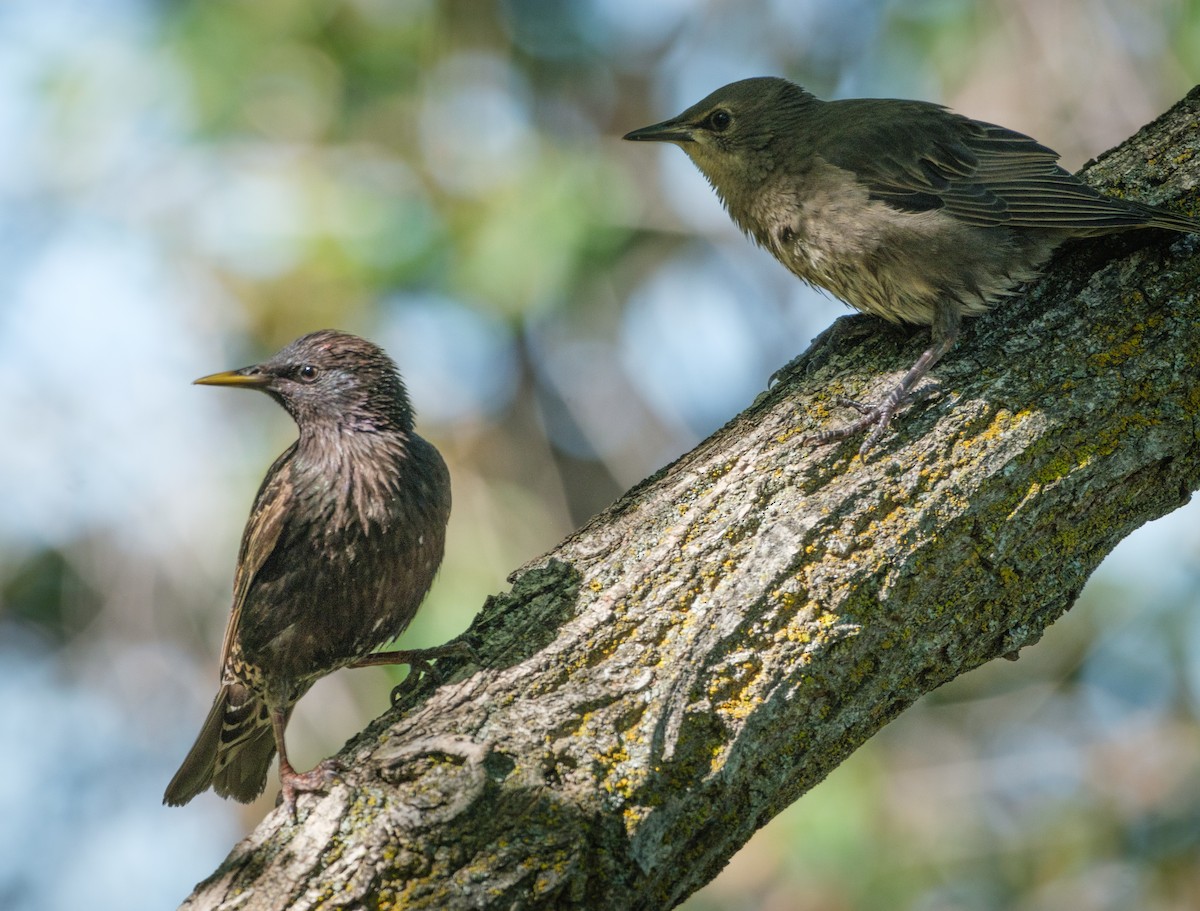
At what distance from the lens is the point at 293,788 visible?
8.93 feet

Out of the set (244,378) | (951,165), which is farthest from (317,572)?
(951,165)

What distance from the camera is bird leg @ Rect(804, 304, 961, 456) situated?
9.80 ft

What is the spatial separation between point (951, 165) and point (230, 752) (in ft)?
10.1

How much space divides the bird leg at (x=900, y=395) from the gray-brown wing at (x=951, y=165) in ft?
1.31

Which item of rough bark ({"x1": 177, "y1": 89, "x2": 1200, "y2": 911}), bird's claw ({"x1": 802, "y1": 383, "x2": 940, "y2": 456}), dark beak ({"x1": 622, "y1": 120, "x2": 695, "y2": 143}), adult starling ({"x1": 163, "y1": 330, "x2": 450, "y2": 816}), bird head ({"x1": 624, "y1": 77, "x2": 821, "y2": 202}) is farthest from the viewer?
dark beak ({"x1": 622, "y1": 120, "x2": 695, "y2": 143})

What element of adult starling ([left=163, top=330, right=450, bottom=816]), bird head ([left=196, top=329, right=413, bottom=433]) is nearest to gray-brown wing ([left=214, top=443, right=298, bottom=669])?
adult starling ([left=163, top=330, right=450, bottom=816])

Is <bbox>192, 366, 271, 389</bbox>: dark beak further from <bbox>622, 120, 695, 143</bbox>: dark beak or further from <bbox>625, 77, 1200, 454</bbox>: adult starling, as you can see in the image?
<bbox>625, 77, 1200, 454</bbox>: adult starling

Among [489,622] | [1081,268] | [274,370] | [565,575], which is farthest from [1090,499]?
[274,370]

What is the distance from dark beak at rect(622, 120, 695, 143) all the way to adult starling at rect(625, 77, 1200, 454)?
0.59 ft

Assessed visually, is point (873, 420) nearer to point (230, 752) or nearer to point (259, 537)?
point (259, 537)

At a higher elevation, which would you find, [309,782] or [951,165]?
[951,165]

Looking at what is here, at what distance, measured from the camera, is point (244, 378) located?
4238mm

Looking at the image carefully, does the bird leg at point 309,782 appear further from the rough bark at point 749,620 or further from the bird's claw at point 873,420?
the bird's claw at point 873,420

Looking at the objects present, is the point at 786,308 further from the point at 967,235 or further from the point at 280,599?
the point at 280,599
